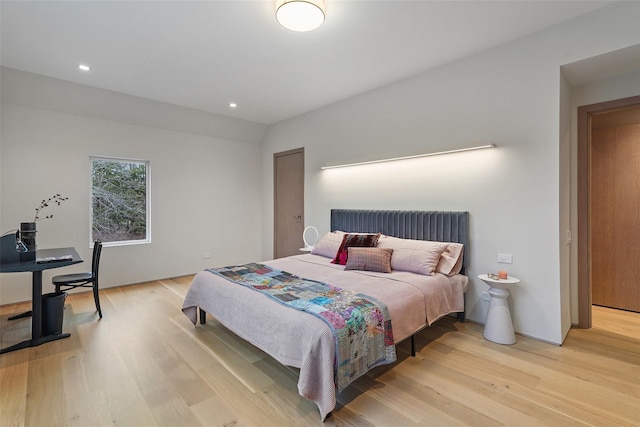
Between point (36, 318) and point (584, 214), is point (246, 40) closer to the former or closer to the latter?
point (36, 318)

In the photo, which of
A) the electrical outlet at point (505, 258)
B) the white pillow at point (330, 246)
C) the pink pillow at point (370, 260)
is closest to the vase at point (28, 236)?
the white pillow at point (330, 246)

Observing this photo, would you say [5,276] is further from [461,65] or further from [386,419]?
[461,65]

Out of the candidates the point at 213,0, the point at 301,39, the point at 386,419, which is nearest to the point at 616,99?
the point at 301,39

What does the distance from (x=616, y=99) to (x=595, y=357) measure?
2437 mm

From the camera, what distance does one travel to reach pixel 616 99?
112 inches

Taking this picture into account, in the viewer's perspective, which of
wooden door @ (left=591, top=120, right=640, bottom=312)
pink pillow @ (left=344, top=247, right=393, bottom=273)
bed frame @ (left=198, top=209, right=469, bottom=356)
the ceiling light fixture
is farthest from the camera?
wooden door @ (left=591, top=120, right=640, bottom=312)

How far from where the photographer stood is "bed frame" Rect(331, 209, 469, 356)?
3.27 meters

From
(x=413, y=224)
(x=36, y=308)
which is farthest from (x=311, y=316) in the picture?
(x=36, y=308)

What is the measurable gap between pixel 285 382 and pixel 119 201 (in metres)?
4.26

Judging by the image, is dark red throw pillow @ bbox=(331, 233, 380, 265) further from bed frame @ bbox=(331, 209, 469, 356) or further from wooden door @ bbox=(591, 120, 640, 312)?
wooden door @ bbox=(591, 120, 640, 312)

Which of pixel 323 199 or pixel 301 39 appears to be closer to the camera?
pixel 301 39

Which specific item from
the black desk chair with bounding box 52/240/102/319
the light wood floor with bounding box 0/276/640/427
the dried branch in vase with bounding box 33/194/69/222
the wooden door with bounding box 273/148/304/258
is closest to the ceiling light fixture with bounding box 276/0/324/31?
the light wood floor with bounding box 0/276/640/427

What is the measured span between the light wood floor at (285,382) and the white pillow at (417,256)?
68 centimetres

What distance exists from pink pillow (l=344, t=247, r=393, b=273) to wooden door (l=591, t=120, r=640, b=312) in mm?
2785
